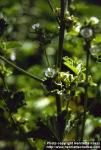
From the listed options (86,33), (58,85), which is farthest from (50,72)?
(86,33)

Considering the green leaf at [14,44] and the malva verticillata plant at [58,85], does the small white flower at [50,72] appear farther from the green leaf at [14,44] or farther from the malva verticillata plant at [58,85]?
the green leaf at [14,44]

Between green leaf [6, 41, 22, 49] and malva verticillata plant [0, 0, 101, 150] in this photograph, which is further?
green leaf [6, 41, 22, 49]

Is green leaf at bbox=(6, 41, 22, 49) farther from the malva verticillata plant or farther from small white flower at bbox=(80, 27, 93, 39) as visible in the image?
small white flower at bbox=(80, 27, 93, 39)

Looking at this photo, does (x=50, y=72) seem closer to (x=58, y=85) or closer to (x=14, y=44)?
(x=58, y=85)

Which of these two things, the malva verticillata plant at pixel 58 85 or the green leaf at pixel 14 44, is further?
the green leaf at pixel 14 44

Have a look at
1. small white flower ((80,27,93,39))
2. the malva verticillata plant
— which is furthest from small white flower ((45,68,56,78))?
small white flower ((80,27,93,39))

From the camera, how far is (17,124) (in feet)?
8.58

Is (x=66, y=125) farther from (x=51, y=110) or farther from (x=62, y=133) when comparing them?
(x=51, y=110)

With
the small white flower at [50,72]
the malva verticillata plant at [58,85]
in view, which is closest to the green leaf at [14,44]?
the malva verticillata plant at [58,85]

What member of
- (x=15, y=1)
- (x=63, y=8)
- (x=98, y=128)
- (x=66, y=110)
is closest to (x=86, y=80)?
(x=66, y=110)

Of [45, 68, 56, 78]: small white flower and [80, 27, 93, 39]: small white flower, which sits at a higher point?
[80, 27, 93, 39]: small white flower

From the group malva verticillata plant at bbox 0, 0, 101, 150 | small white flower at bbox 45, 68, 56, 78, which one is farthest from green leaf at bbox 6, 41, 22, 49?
small white flower at bbox 45, 68, 56, 78

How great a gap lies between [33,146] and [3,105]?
0.27m

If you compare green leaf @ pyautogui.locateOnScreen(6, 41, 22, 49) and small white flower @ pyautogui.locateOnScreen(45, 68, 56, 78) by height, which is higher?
green leaf @ pyautogui.locateOnScreen(6, 41, 22, 49)
